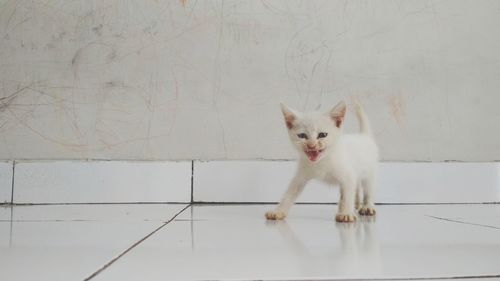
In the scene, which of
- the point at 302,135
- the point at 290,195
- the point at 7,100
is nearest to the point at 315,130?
the point at 302,135

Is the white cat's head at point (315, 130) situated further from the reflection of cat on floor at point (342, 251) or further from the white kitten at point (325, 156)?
the reflection of cat on floor at point (342, 251)

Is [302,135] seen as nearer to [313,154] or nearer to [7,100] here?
[313,154]

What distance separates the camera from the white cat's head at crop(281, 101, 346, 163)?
112 cm

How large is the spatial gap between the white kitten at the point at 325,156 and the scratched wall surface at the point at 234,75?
18.0 inches

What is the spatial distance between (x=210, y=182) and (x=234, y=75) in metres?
0.45

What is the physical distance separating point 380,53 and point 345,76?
0.18m

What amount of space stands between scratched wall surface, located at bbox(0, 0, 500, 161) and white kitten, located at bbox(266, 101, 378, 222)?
0.46 metres

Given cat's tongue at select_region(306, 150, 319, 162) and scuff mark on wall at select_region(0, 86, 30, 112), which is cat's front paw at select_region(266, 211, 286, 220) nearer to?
cat's tongue at select_region(306, 150, 319, 162)

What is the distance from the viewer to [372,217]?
48.2 inches

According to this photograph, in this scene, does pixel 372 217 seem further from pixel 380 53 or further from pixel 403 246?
pixel 380 53

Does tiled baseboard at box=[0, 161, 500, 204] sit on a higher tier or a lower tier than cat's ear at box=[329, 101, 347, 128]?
lower

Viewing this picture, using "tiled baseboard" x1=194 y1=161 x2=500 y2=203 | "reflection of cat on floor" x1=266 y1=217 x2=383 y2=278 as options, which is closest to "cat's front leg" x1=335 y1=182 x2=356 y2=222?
"reflection of cat on floor" x1=266 y1=217 x2=383 y2=278

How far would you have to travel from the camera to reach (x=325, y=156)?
1.18 metres

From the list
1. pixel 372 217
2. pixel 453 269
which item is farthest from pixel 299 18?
pixel 453 269
